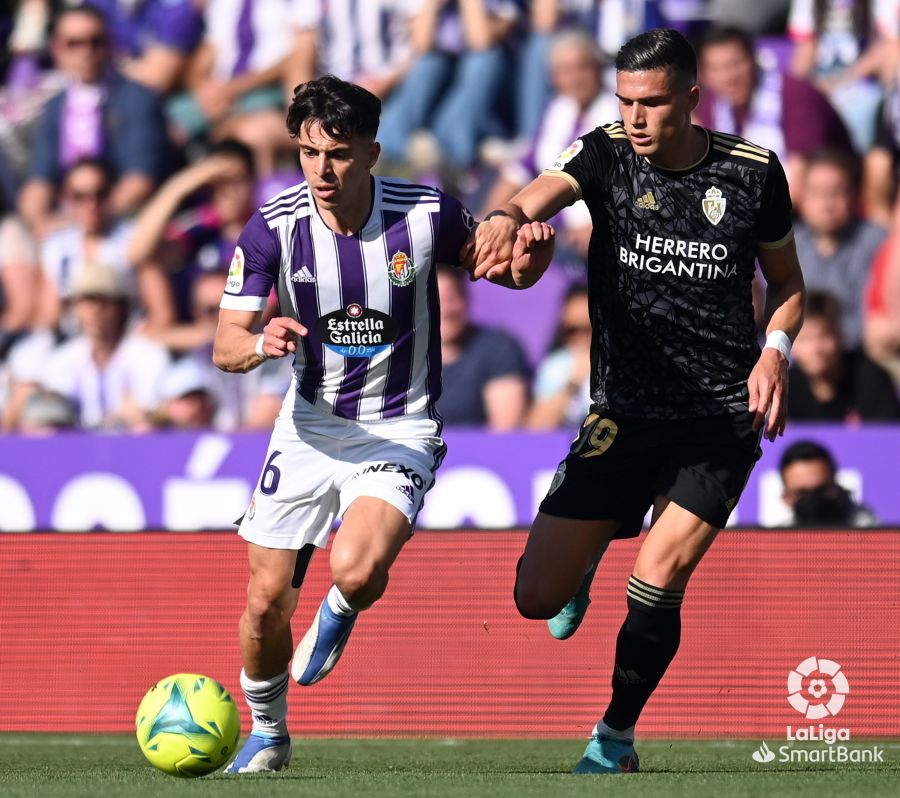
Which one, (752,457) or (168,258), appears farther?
(168,258)

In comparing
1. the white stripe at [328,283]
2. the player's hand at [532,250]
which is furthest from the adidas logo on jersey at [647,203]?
the white stripe at [328,283]

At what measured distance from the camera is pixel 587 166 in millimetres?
5695

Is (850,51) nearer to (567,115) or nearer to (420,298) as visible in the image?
(567,115)

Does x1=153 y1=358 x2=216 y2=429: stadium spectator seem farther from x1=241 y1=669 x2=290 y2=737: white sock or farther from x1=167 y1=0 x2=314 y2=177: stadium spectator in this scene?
x1=241 y1=669 x2=290 y2=737: white sock

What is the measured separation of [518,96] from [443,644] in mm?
5153

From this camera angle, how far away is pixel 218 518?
1030 cm

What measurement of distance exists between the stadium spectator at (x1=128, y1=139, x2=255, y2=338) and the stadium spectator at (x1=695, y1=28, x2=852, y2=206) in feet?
11.6

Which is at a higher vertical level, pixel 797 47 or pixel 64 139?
pixel 797 47

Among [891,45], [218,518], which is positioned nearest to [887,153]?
[891,45]

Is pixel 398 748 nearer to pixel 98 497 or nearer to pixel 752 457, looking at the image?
pixel 752 457

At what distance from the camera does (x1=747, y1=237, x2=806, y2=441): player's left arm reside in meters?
5.27

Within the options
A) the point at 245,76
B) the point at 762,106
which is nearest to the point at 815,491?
the point at 762,106

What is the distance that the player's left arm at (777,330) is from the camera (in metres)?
5.27

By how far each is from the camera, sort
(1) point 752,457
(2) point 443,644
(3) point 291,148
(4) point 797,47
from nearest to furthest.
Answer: (1) point 752,457 → (2) point 443,644 → (4) point 797,47 → (3) point 291,148
